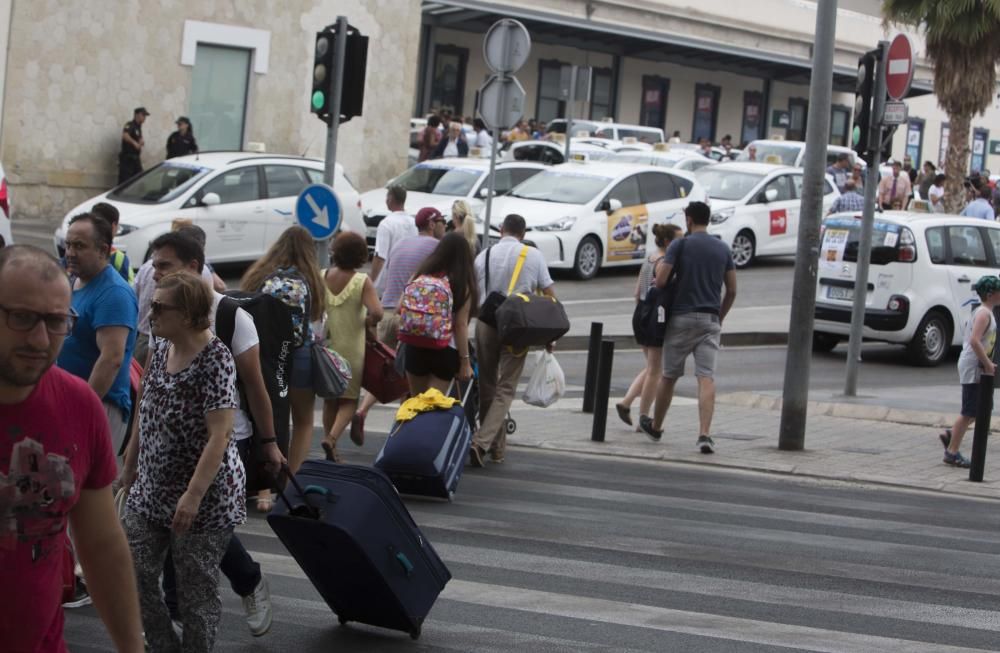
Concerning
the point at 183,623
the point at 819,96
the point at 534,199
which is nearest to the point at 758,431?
the point at 819,96

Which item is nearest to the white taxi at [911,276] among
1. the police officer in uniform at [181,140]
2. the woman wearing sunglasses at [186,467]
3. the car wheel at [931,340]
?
the car wheel at [931,340]

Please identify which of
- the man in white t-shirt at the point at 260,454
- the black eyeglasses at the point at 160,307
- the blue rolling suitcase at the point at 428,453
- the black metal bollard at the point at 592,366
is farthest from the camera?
the black metal bollard at the point at 592,366

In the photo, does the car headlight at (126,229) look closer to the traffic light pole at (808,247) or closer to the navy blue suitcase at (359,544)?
the traffic light pole at (808,247)

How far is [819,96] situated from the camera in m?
13.5

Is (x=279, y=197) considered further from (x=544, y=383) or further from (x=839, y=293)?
(x=544, y=383)

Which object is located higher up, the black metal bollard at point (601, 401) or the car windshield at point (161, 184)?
the car windshield at point (161, 184)

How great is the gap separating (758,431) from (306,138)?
1747 centimetres

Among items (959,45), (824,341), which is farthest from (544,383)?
(959,45)

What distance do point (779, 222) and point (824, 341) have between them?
7.52 m

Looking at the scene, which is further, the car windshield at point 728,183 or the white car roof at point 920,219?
the car windshield at point 728,183

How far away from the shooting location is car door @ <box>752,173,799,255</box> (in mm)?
27922

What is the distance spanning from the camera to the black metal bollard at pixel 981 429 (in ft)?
40.8

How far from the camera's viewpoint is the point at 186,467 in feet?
19.6

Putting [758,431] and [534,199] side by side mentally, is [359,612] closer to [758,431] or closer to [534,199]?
[758,431]
